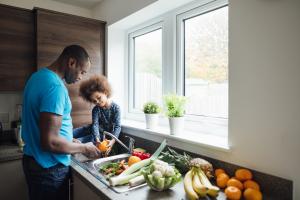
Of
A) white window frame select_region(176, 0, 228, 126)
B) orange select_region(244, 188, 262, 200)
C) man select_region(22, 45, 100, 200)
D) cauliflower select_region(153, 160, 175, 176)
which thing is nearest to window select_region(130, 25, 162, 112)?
white window frame select_region(176, 0, 228, 126)

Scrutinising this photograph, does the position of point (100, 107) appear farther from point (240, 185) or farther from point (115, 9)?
point (240, 185)

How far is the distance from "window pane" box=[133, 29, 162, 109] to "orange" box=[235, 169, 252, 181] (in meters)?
1.08

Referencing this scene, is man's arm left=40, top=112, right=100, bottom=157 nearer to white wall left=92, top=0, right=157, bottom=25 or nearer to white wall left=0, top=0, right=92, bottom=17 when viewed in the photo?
white wall left=92, top=0, right=157, bottom=25

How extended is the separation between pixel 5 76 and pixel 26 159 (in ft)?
3.41

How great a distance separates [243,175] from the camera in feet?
3.62

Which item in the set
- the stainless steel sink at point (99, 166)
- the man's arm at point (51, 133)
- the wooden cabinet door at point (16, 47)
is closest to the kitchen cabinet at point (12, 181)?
the stainless steel sink at point (99, 166)

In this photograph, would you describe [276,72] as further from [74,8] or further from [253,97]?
[74,8]

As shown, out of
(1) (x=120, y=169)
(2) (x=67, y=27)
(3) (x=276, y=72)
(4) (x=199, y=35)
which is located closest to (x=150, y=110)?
(1) (x=120, y=169)

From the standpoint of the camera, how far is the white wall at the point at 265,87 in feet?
3.20

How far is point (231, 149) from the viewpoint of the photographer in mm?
1213

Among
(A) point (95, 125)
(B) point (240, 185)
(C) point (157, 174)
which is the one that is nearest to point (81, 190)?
(C) point (157, 174)

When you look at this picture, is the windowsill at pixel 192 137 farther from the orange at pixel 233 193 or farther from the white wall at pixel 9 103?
the white wall at pixel 9 103

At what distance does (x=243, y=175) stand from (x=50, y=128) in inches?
38.8

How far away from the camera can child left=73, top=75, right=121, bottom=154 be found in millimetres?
1931
